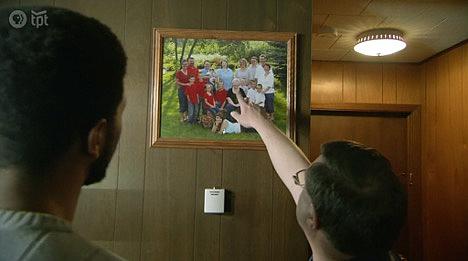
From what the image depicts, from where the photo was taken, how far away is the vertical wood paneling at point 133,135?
1602mm

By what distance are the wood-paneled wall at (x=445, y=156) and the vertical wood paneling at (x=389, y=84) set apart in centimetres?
24

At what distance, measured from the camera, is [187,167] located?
5.34ft

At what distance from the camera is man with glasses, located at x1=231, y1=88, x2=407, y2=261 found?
813mm

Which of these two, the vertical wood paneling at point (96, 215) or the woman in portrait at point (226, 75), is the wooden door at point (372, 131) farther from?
the vertical wood paneling at point (96, 215)

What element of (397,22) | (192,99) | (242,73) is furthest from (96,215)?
(397,22)

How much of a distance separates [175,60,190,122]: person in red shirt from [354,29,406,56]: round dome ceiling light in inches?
60.8

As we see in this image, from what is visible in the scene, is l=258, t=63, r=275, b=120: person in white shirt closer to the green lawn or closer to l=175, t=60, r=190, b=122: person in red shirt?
the green lawn

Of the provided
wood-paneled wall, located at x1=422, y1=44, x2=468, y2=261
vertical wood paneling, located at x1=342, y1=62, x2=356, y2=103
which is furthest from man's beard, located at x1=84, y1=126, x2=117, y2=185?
vertical wood paneling, located at x1=342, y1=62, x2=356, y2=103

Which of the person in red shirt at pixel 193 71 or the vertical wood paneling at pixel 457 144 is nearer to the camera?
the person in red shirt at pixel 193 71

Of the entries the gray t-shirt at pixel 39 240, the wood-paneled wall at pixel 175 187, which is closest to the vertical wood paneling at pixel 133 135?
the wood-paneled wall at pixel 175 187

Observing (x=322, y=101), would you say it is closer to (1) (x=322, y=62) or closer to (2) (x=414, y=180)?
(1) (x=322, y=62)

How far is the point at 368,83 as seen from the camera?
351 centimetres

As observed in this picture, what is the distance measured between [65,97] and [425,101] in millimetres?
3438

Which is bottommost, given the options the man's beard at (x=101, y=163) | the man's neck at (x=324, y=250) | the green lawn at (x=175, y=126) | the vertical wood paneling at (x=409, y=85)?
the man's neck at (x=324, y=250)
